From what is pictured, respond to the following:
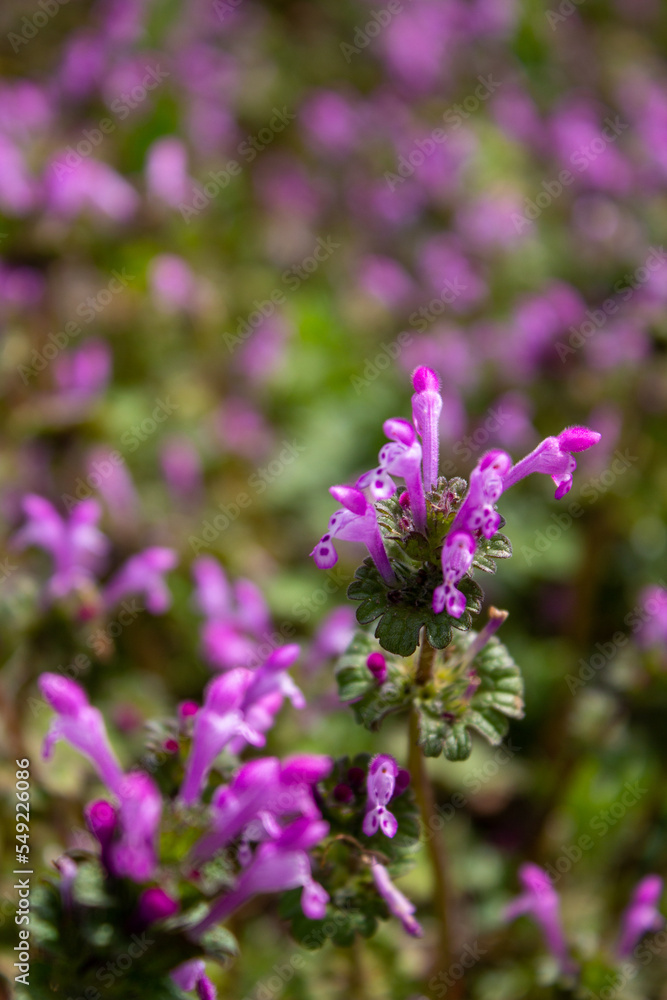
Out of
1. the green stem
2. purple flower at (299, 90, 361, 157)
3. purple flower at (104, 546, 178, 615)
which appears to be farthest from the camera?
purple flower at (299, 90, 361, 157)

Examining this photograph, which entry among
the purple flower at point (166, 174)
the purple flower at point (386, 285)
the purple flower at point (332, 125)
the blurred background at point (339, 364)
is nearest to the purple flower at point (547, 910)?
the blurred background at point (339, 364)

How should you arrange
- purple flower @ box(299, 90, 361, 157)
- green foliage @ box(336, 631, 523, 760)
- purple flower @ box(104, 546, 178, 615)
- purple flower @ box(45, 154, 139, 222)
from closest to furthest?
green foliage @ box(336, 631, 523, 760)
purple flower @ box(104, 546, 178, 615)
purple flower @ box(45, 154, 139, 222)
purple flower @ box(299, 90, 361, 157)

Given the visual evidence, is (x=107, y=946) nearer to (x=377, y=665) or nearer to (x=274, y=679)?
(x=274, y=679)

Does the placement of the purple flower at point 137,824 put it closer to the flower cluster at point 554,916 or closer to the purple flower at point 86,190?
the flower cluster at point 554,916

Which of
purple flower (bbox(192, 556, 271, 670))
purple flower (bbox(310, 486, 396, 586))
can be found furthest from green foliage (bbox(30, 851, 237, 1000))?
purple flower (bbox(192, 556, 271, 670))

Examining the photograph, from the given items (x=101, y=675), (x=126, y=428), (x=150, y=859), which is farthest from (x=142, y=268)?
(x=150, y=859)

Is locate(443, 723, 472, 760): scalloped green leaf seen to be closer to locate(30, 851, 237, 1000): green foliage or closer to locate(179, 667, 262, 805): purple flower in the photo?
locate(179, 667, 262, 805): purple flower

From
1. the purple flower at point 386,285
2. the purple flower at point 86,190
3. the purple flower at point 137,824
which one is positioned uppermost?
the purple flower at point 86,190
